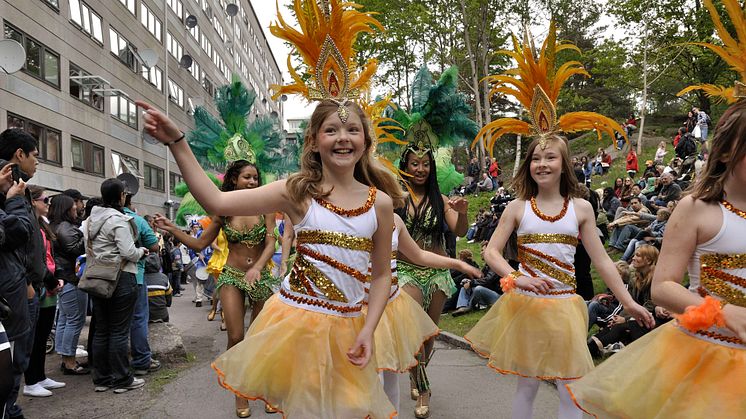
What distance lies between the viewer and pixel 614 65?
26875 millimetres

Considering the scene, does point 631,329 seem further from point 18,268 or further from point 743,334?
point 18,268

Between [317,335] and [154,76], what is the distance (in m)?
33.5

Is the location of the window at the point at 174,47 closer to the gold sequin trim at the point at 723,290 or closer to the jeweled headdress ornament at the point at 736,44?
the jeweled headdress ornament at the point at 736,44

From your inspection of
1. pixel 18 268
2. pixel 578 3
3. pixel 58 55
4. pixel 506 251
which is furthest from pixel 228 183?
pixel 578 3

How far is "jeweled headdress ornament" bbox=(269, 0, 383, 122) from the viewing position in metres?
3.17

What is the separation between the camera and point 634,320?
6434 millimetres

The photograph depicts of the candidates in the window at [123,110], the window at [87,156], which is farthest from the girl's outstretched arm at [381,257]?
the window at [123,110]

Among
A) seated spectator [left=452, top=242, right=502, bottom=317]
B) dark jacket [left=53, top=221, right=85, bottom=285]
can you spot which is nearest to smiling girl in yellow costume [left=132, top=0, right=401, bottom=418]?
dark jacket [left=53, top=221, right=85, bottom=285]

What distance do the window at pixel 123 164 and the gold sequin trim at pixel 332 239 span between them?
85.1 feet

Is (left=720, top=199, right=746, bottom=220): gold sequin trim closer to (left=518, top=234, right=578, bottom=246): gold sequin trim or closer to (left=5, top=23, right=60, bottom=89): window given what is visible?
(left=518, top=234, right=578, bottom=246): gold sequin trim

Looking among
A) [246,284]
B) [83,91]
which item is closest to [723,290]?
[246,284]

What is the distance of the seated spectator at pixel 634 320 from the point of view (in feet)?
21.0

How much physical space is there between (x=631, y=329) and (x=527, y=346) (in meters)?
3.42

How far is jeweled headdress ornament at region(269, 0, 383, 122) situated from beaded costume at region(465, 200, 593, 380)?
1.74m
